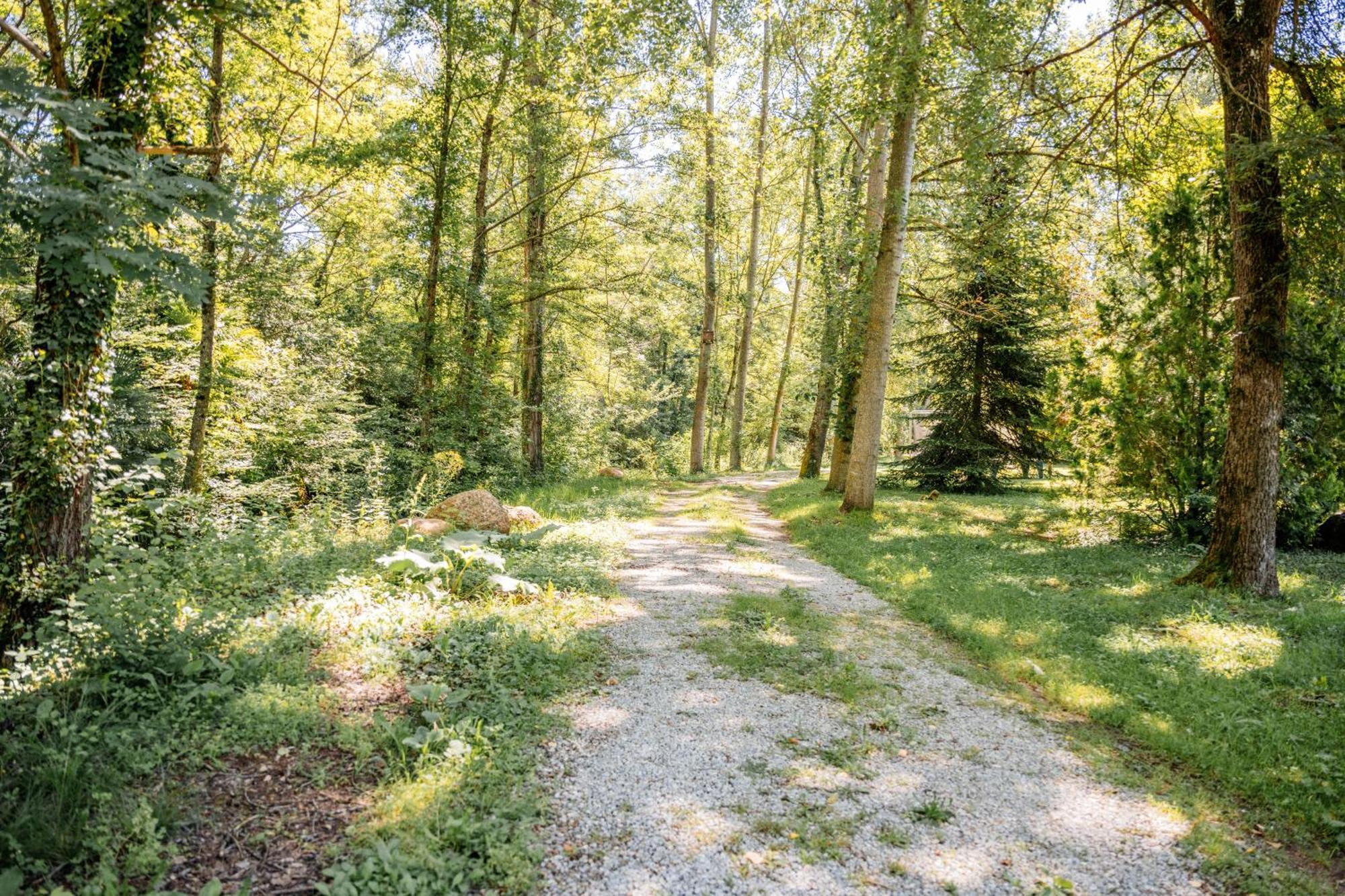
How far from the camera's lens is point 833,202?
15.1 meters

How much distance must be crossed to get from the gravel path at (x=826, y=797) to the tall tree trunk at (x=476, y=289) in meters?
8.78

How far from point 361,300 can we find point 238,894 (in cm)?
1616

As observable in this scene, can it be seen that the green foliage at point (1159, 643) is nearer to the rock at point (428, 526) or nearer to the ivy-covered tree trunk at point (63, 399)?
the rock at point (428, 526)

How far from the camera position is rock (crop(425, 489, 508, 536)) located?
27.6ft

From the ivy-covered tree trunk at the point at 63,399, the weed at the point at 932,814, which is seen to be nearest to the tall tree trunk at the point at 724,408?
the ivy-covered tree trunk at the point at 63,399

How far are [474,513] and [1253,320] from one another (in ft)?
30.5

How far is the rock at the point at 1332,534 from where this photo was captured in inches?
369

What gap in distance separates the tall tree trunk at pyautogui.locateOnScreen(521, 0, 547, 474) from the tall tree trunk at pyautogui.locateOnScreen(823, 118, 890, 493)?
626cm

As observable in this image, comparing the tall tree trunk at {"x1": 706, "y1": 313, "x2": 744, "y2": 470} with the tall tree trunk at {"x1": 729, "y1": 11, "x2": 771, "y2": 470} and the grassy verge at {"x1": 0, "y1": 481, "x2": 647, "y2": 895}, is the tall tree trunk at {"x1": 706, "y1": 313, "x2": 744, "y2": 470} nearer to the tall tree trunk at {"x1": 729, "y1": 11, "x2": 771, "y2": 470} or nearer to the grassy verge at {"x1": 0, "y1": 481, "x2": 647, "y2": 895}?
the tall tree trunk at {"x1": 729, "y1": 11, "x2": 771, "y2": 470}

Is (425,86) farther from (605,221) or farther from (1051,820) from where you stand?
(1051,820)

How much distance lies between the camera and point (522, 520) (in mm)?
9328

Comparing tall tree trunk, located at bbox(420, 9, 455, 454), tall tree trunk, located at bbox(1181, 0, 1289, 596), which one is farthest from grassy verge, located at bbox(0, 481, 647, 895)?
tall tree trunk, located at bbox(1181, 0, 1289, 596)

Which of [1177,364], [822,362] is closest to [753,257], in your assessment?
[822,362]

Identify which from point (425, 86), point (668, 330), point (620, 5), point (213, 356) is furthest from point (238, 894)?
point (668, 330)
